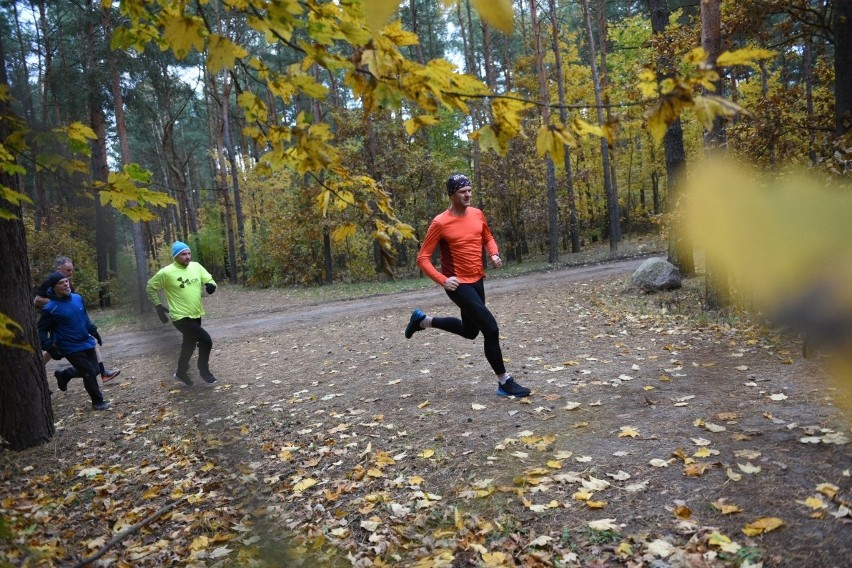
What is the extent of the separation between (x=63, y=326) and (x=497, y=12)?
806 cm

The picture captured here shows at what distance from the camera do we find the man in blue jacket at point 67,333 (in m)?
7.31

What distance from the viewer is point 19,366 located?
6.01m

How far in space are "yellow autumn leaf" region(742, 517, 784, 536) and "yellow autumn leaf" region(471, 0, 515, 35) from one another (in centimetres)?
280

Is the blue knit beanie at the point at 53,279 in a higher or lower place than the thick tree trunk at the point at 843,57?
lower

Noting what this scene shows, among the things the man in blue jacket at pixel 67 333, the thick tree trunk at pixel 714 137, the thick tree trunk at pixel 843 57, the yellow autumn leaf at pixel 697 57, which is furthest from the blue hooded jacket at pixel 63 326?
the thick tree trunk at pixel 843 57

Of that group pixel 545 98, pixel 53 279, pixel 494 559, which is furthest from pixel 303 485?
pixel 545 98

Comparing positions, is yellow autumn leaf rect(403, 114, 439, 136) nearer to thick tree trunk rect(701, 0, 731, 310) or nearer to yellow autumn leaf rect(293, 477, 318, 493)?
yellow autumn leaf rect(293, 477, 318, 493)

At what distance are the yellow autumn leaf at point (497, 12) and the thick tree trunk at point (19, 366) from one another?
6.44 metres

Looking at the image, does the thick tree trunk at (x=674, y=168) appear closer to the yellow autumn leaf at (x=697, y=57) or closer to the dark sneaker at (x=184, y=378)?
the dark sneaker at (x=184, y=378)

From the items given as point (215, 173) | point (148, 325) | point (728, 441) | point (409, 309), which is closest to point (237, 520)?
point (148, 325)

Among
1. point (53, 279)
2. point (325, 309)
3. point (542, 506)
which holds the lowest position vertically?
point (542, 506)

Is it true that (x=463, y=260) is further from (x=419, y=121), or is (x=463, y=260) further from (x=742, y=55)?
(x=742, y=55)

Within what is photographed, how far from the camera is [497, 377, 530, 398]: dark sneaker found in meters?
5.39

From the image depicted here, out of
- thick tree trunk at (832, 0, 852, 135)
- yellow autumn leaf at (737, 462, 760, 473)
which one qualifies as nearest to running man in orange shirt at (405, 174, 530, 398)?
yellow autumn leaf at (737, 462, 760, 473)
